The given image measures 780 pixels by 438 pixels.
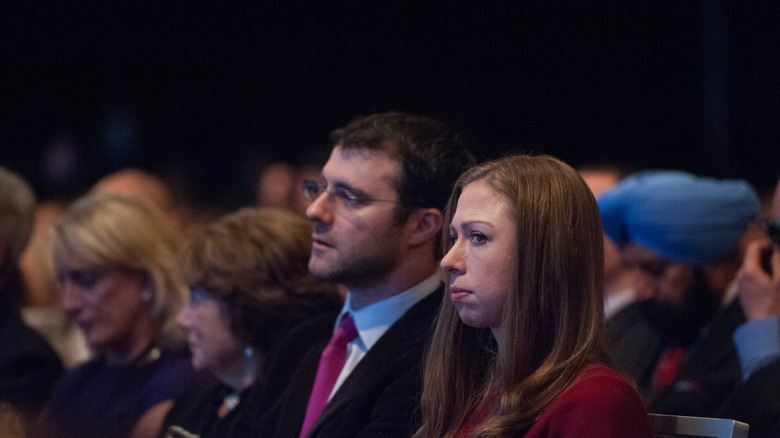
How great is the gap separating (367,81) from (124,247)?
12.6 ft

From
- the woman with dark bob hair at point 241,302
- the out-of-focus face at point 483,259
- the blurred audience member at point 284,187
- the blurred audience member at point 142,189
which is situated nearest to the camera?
the out-of-focus face at point 483,259

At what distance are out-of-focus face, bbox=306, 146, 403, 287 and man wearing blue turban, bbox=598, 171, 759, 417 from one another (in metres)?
1.06

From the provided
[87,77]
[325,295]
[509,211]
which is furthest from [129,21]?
[509,211]

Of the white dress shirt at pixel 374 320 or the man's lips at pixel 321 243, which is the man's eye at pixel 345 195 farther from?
the white dress shirt at pixel 374 320

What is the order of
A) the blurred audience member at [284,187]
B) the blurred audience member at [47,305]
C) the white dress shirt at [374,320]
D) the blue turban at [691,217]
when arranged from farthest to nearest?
the blurred audience member at [284,187]
the blurred audience member at [47,305]
the blue turban at [691,217]
the white dress shirt at [374,320]

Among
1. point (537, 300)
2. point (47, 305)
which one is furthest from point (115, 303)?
point (537, 300)

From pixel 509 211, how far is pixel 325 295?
1311mm

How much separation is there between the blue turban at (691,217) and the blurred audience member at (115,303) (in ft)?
5.74

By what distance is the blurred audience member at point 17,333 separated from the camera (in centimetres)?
310

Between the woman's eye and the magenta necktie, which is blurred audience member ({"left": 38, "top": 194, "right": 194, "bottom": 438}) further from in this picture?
the woman's eye

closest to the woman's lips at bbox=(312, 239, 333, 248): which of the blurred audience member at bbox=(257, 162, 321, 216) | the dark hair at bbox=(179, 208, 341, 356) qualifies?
the dark hair at bbox=(179, 208, 341, 356)

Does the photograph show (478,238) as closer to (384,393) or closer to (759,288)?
(384,393)

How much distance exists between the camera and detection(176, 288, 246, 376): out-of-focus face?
279 cm

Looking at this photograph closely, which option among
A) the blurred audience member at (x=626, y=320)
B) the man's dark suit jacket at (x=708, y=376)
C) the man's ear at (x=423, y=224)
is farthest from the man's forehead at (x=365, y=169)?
the man's dark suit jacket at (x=708, y=376)
